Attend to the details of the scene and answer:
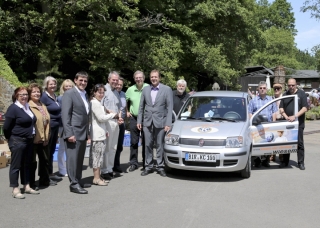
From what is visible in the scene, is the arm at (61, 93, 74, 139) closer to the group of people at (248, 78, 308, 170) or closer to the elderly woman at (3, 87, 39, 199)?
the elderly woman at (3, 87, 39, 199)

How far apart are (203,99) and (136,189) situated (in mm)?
2879

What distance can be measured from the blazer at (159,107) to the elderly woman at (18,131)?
2542mm

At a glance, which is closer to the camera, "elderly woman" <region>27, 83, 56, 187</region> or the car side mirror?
"elderly woman" <region>27, 83, 56, 187</region>

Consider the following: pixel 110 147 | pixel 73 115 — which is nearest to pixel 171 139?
pixel 110 147

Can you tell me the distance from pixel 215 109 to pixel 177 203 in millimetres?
3001

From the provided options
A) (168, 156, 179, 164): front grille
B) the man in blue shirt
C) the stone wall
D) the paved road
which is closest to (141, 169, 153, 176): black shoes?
the paved road

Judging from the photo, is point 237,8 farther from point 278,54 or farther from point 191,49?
point 278,54

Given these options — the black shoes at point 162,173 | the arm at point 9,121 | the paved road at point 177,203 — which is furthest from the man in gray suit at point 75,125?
the black shoes at point 162,173

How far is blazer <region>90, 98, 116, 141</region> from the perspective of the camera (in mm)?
6992

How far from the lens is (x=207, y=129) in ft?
25.7

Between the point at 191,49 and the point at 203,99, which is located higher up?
the point at 191,49

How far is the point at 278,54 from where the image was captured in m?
64.6

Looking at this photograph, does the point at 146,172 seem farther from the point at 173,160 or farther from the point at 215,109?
the point at 215,109

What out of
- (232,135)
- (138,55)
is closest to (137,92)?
(232,135)
